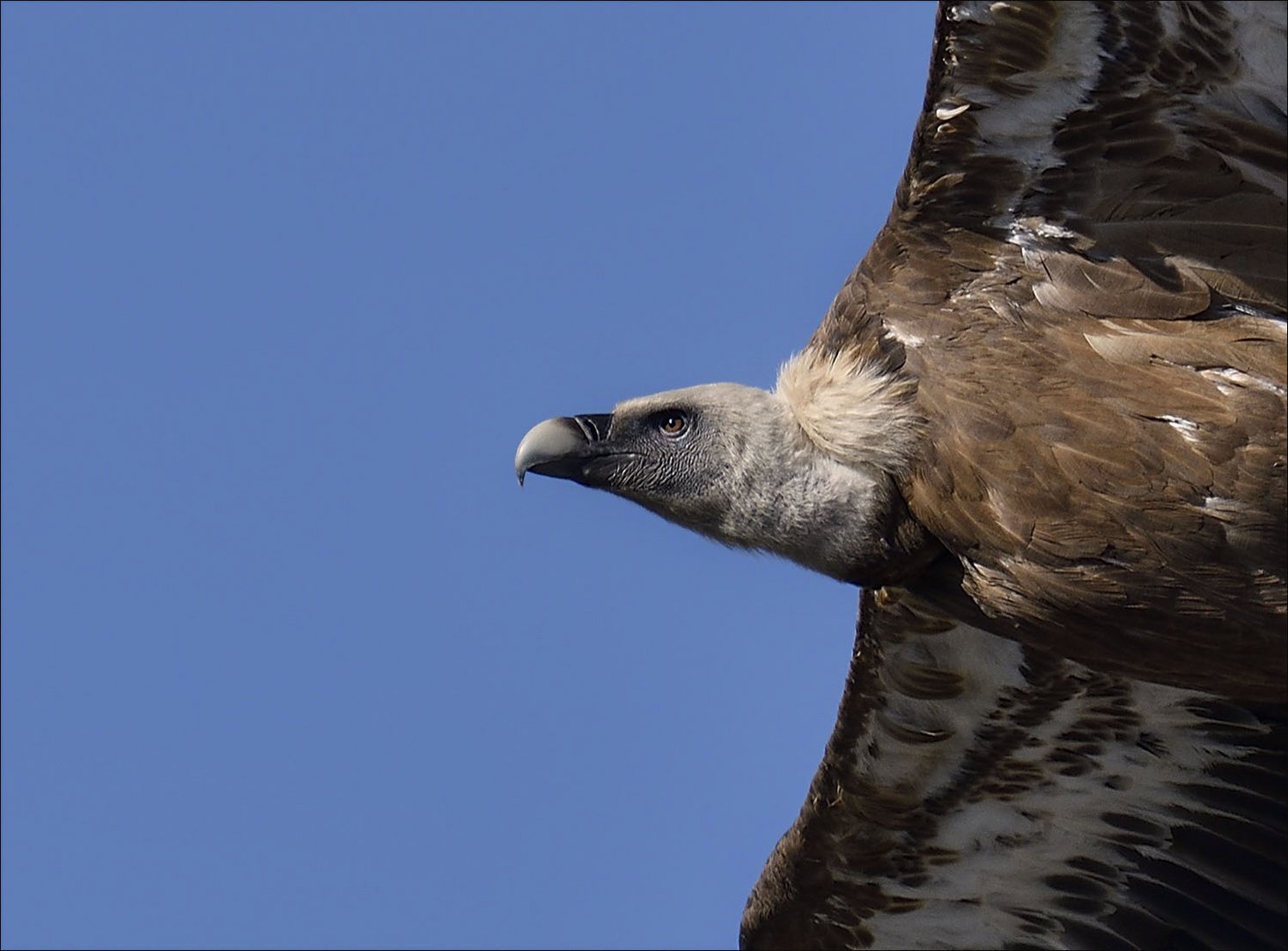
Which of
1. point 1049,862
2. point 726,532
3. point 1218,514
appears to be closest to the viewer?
point 1218,514

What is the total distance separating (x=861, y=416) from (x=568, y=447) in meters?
1.36

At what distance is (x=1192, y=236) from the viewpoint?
24.4ft

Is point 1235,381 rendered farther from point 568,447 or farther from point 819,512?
point 568,447

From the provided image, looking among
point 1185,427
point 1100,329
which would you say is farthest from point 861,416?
point 1185,427

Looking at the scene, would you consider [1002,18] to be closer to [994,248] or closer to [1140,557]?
[994,248]

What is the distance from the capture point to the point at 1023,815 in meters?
9.90

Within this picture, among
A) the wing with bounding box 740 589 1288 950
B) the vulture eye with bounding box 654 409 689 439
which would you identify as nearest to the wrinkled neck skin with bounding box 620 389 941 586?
the vulture eye with bounding box 654 409 689 439

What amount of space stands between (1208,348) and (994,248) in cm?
88

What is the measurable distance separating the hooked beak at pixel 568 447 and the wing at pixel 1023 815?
4.55 ft

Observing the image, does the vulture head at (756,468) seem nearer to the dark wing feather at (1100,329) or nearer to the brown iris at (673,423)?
the brown iris at (673,423)

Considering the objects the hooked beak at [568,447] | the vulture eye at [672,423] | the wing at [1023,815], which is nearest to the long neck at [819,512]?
the vulture eye at [672,423]

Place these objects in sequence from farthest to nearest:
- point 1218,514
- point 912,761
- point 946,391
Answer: point 912,761 < point 946,391 < point 1218,514

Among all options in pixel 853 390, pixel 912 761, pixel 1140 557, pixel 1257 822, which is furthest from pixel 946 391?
pixel 1257 822

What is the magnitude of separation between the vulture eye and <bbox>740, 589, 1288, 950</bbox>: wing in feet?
4.02
